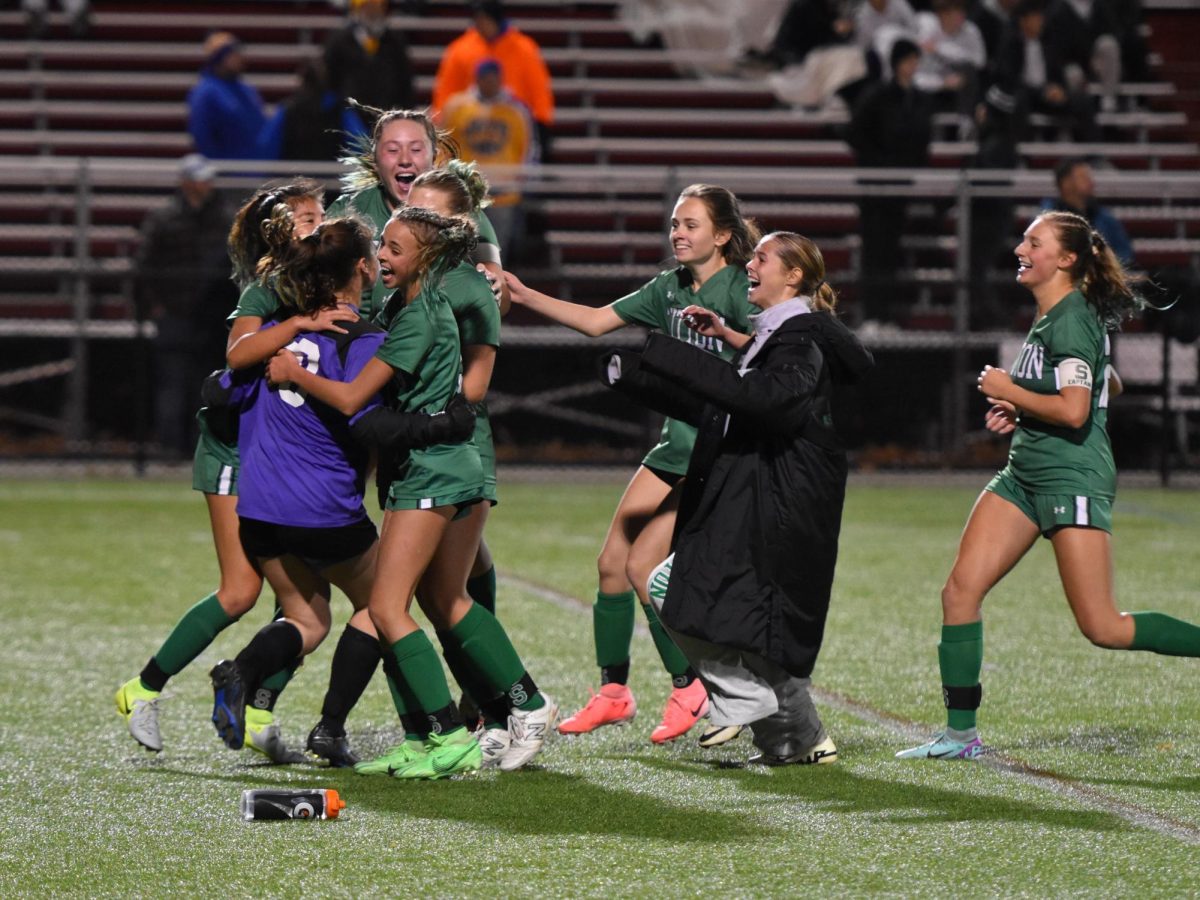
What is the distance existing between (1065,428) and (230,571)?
2423 mm

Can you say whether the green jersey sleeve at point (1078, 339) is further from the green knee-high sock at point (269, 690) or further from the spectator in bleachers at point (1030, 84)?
the spectator in bleachers at point (1030, 84)

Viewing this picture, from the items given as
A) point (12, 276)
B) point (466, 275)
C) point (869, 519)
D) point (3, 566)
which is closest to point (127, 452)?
point (12, 276)

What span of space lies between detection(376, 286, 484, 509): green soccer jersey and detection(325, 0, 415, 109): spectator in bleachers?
32.9 feet

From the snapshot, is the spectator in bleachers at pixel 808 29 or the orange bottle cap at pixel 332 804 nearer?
the orange bottle cap at pixel 332 804

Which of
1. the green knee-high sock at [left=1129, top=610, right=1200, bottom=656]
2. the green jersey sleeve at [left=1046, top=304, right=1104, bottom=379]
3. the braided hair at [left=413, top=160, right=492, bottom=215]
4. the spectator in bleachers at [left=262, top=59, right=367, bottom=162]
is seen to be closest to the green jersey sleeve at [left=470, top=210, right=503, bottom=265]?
the braided hair at [left=413, top=160, right=492, bottom=215]

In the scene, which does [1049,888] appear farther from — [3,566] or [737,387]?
[3,566]

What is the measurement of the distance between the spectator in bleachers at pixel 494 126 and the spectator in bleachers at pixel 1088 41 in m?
5.08

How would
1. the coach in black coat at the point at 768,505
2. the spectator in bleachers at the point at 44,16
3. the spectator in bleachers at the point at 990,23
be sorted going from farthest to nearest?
the spectator in bleachers at the point at 44,16 → the spectator in bleachers at the point at 990,23 → the coach in black coat at the point at 768,505

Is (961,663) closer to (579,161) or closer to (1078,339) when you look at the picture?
(1078,339)

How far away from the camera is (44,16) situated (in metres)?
19.6

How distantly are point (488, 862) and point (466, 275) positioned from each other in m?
1.78

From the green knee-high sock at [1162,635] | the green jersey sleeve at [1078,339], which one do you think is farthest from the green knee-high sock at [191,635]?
the green knee-high sock at [1162,635]

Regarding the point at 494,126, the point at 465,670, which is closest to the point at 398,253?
the point at 465,670

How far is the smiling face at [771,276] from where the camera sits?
5.27 m
